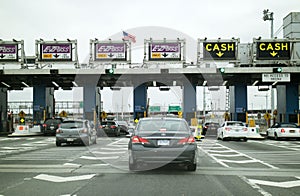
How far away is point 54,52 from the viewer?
120ft

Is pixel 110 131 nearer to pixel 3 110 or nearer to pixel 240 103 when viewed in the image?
pixel 240 103

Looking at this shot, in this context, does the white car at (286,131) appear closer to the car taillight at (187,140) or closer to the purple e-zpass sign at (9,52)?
the car taillight at (187,140)

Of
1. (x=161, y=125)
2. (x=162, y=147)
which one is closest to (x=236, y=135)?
(x=161, y=125)

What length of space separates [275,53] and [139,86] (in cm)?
1331

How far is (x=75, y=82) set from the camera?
141 feet

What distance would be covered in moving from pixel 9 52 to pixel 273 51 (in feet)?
77.4

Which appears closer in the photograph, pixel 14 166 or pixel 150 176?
pixel 150 176

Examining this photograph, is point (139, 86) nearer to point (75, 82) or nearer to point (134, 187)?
point (75, 82)

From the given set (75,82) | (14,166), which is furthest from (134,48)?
(14,166)

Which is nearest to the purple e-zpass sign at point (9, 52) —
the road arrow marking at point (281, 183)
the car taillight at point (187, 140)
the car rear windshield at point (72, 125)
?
the car rear windshield at point (72, 125)

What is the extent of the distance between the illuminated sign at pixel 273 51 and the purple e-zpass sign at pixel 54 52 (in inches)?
665

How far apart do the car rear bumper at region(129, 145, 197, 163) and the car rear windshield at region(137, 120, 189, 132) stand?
2.33ft

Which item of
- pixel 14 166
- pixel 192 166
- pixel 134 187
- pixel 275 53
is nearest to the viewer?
pixel 134 187

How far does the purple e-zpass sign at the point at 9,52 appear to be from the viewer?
36781 millimetres
